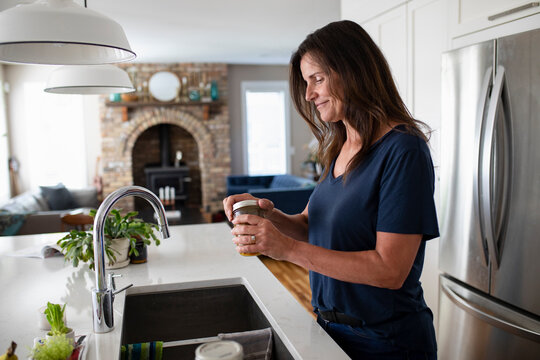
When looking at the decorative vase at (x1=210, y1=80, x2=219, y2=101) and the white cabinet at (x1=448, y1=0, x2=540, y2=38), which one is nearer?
the white cabinet at (x1=448, y1=0, x2=540, y2=38)

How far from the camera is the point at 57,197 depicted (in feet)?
21.9

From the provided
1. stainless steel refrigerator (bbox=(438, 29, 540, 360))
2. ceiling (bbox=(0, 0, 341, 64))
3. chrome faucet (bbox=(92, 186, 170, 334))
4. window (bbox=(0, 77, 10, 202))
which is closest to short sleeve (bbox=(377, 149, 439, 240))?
chrome faucet (bbox=(92, 186, 170, 334))

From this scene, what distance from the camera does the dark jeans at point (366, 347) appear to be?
44.5 inches

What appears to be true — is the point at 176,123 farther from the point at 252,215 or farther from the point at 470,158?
the point at 252,215

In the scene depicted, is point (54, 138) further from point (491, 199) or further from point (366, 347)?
point (366, 347)

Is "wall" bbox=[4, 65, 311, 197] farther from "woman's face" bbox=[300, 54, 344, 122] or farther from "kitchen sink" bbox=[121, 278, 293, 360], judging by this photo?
"woman's face" bbox=[300, 54, 344, 122]

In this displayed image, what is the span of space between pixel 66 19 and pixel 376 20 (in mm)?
2390

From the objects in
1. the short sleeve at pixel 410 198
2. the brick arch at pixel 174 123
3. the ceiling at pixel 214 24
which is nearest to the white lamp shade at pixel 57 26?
the short sleeve at pixel 410 198

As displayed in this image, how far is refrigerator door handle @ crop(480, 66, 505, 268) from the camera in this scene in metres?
1.86

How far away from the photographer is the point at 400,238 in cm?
100

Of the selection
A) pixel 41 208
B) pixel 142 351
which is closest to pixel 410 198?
pixel 142 351

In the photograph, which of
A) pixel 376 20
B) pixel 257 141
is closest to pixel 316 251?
pixel 376 20

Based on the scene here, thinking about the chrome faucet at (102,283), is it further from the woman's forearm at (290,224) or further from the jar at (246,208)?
the woman's forearm at (290,224)

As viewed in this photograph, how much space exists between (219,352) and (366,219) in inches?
19.5
